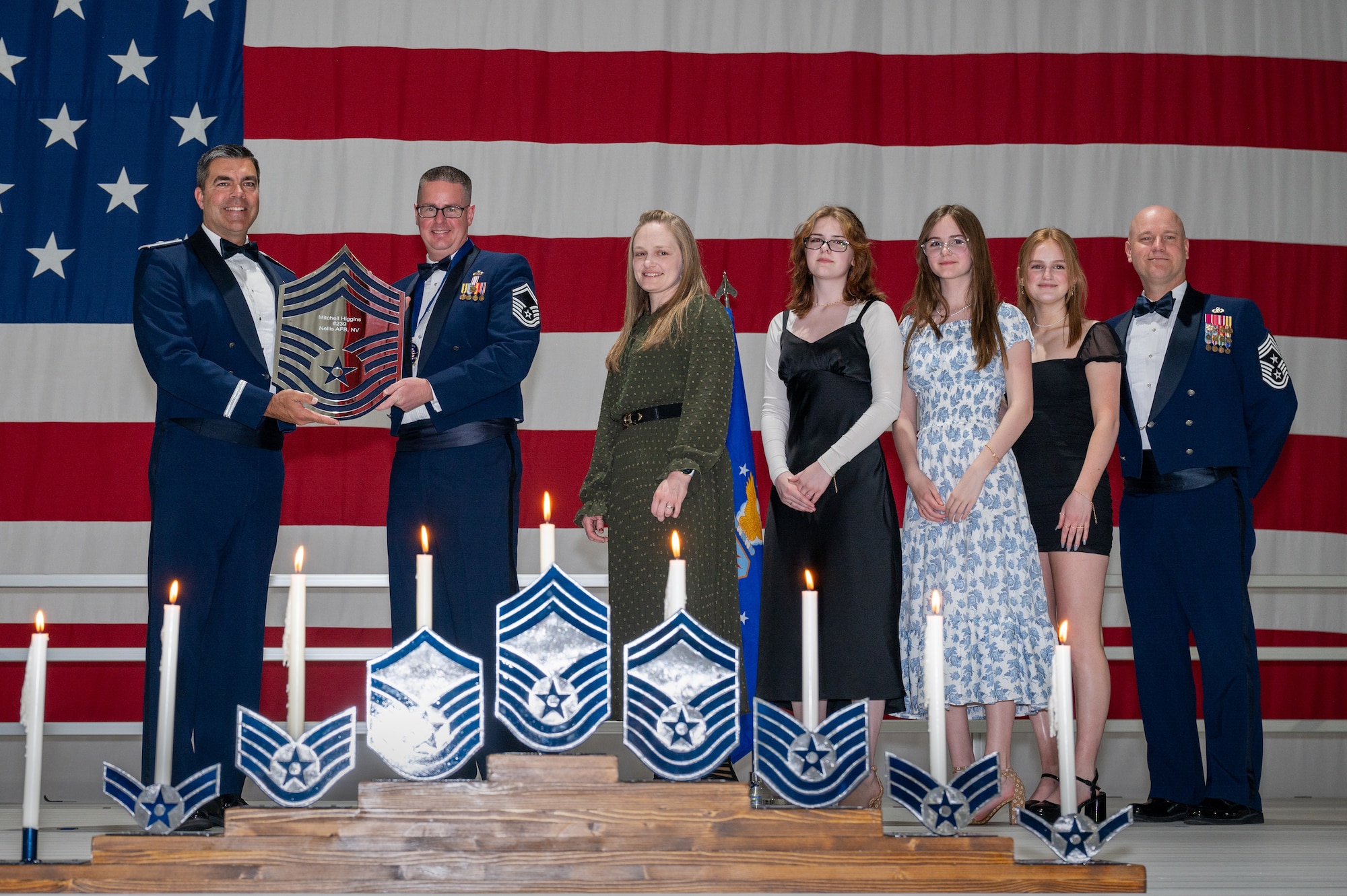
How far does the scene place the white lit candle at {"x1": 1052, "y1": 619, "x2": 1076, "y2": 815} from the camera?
1619mm

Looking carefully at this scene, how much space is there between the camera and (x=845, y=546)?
8.91ft

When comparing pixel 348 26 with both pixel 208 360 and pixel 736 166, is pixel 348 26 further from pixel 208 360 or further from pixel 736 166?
pixel 208 360

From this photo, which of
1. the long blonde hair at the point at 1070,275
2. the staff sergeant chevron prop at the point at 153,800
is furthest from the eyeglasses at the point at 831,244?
the staff sergeant chevron prop at the point at 153,800

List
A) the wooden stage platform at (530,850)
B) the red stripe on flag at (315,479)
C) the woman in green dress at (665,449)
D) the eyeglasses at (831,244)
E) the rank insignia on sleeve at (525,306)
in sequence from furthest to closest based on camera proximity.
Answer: the red stripe on flag at (315,479)
the rank insignia on sleeve at (525,306)
the eyeglasses at (831,244)
the woman in green dress at (665,449)
the wooden stage platform at (530,850)

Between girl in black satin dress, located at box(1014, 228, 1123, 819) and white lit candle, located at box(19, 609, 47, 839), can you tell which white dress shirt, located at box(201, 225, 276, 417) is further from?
girl in black satin dress, located at box(1014, 228, 1123, 819)

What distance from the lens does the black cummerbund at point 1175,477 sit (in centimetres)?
318

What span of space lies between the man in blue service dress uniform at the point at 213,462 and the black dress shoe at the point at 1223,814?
2352 millimetres

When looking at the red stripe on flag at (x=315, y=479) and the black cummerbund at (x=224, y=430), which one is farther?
the red stripe on flag at (x=315, y=479)

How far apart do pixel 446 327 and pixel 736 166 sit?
179 centimetres

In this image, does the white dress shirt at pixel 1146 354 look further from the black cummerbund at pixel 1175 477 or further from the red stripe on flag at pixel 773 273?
the red stripe on flag at pixel 773 273

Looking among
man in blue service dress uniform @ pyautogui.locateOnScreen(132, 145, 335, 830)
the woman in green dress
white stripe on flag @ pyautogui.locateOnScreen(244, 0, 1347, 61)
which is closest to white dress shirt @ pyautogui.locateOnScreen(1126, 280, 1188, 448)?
the woman in green dress

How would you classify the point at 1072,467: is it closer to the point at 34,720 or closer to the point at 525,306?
the point at 525,306

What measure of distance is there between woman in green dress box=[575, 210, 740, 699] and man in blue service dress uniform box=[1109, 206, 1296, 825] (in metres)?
1.26

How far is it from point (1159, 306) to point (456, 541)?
2009 mm
